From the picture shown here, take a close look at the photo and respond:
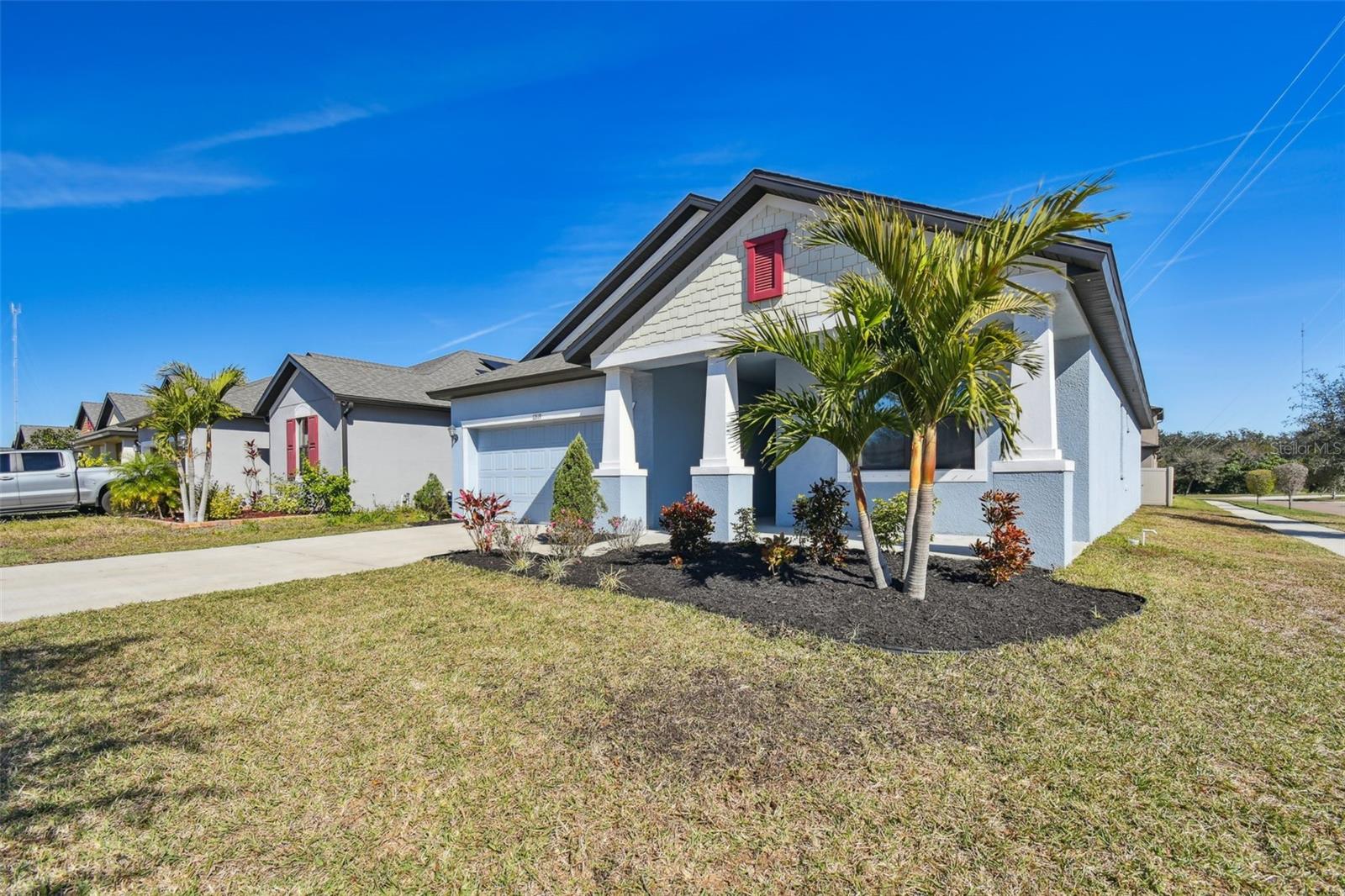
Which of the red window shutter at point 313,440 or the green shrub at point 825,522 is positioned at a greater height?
the red window shutter at point 313,440

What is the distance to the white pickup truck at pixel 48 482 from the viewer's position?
1605 centimetres

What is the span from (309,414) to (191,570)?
1108cm

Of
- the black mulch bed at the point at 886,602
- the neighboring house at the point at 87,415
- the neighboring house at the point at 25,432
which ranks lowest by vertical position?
the black mulch bed at the point at 886,602

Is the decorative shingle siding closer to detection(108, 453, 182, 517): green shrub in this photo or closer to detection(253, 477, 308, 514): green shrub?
detection(253, 477, 308, 514): green shrub

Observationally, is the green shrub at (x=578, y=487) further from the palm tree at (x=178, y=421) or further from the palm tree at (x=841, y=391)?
the palm tree at (x=178, y=421)

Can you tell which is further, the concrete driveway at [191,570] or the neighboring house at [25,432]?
the neighboring house at [25,432]

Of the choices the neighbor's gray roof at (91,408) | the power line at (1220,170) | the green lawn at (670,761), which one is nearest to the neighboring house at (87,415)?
the neighbor's gray roof at (91,408)

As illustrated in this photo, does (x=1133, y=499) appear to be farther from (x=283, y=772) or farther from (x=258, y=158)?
(x=258, y=158)

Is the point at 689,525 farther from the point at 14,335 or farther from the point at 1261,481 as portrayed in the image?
the point at 14,335

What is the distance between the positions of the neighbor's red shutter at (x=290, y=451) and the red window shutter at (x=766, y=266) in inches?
659

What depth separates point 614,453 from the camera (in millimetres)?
11828

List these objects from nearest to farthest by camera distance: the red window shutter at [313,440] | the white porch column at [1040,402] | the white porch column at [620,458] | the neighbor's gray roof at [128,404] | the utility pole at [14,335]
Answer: the white porch column at [1040,402] → the white porch column at [620,458] → the red window shutter at [313,440] → the neighbor's gray roof at [128,404] → the utility pole at [14,335]

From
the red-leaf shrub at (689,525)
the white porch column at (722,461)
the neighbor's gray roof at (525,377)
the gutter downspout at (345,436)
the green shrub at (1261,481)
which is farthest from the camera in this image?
the green shrub at (1261,481)

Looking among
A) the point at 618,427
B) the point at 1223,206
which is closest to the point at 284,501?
the point at 618,427
